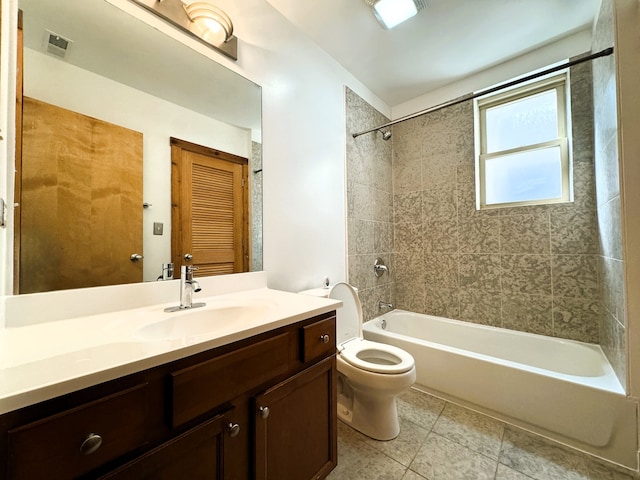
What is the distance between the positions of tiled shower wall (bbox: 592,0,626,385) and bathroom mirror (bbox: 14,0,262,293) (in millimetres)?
1896

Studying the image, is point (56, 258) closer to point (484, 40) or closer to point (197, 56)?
point (197, 56)

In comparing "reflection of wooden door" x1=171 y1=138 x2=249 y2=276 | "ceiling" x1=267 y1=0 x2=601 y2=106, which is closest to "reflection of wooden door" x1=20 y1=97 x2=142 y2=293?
"reflection of wooden door" x1=171 y1=138 x2=249 y2=276

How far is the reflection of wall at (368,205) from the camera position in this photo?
7.02 ft

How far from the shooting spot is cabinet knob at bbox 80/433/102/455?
0.48 m

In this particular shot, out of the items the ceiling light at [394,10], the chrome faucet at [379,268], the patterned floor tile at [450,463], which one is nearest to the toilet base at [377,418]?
the patterned floor tile at [450,463]

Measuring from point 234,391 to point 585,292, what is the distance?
92.9 inches

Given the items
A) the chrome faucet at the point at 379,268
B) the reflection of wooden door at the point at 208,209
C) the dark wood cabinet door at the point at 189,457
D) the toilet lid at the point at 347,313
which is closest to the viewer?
the dark wood cabinet door at the point at 189,457

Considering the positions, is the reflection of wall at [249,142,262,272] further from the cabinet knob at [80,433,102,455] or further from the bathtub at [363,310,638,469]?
the bathtub at [363,310,638,469]

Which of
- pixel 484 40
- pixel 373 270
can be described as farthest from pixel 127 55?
pixel 484 40

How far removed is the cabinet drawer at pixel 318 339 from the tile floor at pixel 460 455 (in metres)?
0.67

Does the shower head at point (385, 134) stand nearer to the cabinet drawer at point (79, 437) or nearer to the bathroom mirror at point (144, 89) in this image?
the bathroom mirror at point (144, 89)

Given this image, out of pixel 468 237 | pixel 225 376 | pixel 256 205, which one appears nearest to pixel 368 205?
pixel 468 237

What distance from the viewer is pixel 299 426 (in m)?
0.92

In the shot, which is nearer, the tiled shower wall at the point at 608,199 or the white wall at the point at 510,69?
the tiled shower wall at the point at 608,199
